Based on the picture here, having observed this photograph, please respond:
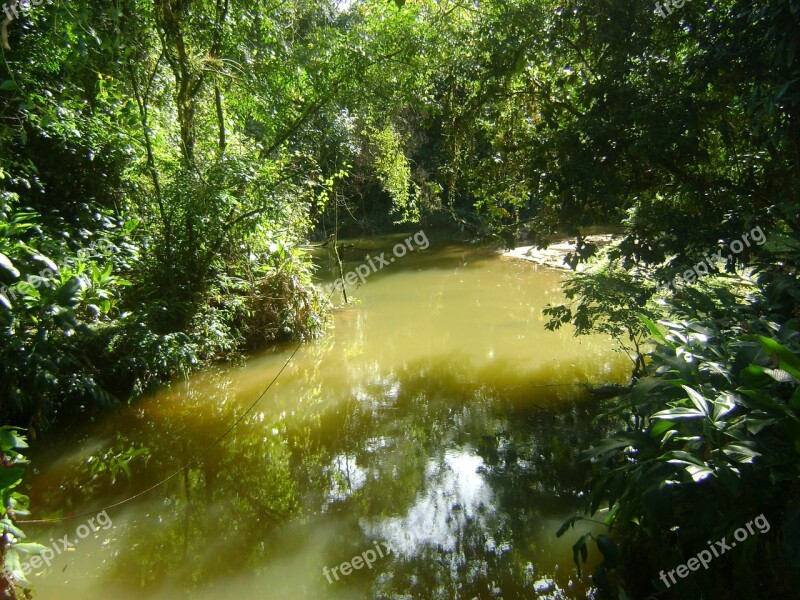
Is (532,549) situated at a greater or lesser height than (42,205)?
lesser

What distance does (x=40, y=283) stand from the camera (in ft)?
9.79

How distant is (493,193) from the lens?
511 centimetres

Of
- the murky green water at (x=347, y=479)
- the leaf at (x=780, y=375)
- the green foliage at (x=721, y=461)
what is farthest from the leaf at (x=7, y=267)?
the leaf at (x=780, y=375)

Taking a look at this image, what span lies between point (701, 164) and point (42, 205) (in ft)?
19.0

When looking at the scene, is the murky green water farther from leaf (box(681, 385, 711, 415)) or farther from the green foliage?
leaf (box(681, 385, 711, 415))

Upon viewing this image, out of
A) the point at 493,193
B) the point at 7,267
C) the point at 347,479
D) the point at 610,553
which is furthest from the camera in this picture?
the point at 493,193

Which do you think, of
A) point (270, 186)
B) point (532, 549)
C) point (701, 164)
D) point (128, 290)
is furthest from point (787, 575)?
point (128, 290)

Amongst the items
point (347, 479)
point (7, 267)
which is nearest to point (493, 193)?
point (347, 479)

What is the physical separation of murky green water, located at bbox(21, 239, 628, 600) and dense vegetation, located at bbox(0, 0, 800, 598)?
1.66 ft

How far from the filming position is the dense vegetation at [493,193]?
208 cm

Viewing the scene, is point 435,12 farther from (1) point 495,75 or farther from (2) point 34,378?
(2) point 34,378

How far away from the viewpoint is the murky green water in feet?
9.62

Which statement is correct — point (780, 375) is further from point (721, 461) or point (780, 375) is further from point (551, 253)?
point (551, 253)

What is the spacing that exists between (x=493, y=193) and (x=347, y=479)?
290cm
